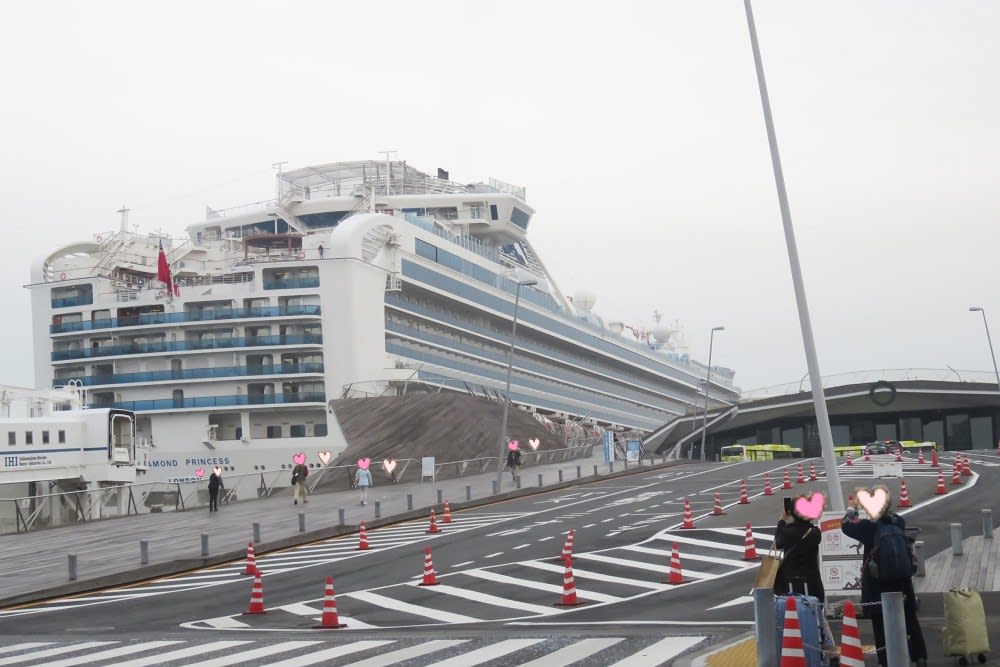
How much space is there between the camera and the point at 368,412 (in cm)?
5434

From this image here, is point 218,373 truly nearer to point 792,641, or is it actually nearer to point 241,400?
point 241,400

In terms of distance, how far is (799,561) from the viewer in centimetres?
1202

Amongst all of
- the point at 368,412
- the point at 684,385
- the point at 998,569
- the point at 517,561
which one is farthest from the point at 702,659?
the point at 684,385

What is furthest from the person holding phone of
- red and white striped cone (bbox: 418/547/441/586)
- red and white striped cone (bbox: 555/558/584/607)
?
red and white striped cone (bbox: 418/547/441/586)

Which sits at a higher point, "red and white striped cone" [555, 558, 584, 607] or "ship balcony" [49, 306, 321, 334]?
"ship balcony" [49, 306, 321, 334]

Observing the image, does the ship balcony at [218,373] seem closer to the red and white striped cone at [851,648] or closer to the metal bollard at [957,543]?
the metal bollard at [957,543]

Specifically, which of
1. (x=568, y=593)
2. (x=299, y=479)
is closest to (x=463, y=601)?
(x=568, y=593)

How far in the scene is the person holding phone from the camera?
11961mm

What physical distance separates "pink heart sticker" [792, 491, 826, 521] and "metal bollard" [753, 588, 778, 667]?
6.50ft

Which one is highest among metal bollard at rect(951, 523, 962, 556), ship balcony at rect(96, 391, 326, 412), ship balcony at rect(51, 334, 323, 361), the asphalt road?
ship balcony at rect(51, 334, 323, 361)

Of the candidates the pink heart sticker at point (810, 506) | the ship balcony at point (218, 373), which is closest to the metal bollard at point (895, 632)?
the pink heart sticker at point (810, 506)

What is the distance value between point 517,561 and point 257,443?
33.7m

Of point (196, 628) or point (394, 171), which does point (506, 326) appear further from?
point (196, 628)

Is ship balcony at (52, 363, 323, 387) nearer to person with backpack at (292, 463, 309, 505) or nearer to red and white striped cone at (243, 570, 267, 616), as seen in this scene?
person with backpack at (292, 463, 309, 505)
